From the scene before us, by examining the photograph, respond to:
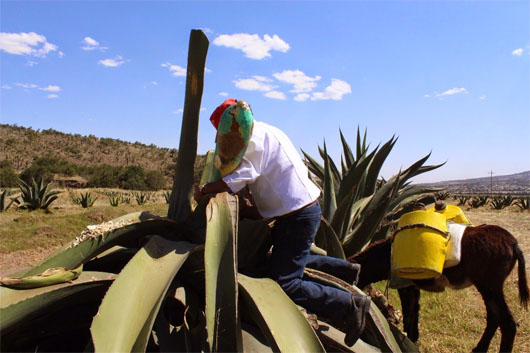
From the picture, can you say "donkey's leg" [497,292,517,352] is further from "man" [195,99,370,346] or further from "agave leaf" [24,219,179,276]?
"agave leaf" [24,219,179,276]

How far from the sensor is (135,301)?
47.8 inches

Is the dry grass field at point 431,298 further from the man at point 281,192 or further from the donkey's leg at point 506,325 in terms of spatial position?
the man at point 281,192

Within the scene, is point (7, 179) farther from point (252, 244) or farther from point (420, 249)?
point (252, 244)

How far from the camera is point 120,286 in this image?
1241 mm

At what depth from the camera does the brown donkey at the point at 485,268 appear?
323cm

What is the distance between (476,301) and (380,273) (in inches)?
96.6

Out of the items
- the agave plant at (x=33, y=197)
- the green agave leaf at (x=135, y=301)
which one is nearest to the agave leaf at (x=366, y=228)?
the green agave leaf at (x=135, y=301)

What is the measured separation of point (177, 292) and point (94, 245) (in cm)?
36

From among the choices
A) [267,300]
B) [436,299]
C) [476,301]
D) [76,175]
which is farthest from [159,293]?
[76,175]

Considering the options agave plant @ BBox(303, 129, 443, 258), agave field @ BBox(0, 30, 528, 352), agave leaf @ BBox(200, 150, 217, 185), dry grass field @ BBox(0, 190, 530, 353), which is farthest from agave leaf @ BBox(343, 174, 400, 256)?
agave leaf @ BBox(200, 150, 217, 185)

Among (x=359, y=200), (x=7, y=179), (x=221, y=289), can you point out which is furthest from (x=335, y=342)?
(x=7, y=179)

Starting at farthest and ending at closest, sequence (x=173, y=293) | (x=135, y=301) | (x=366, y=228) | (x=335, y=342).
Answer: (x=366, y=228), (x=335, y=342), (x=173, y=293), (x=135, y=301)

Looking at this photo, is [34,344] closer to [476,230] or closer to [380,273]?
[380,273]

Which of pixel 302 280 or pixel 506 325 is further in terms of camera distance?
pixel 506 325
